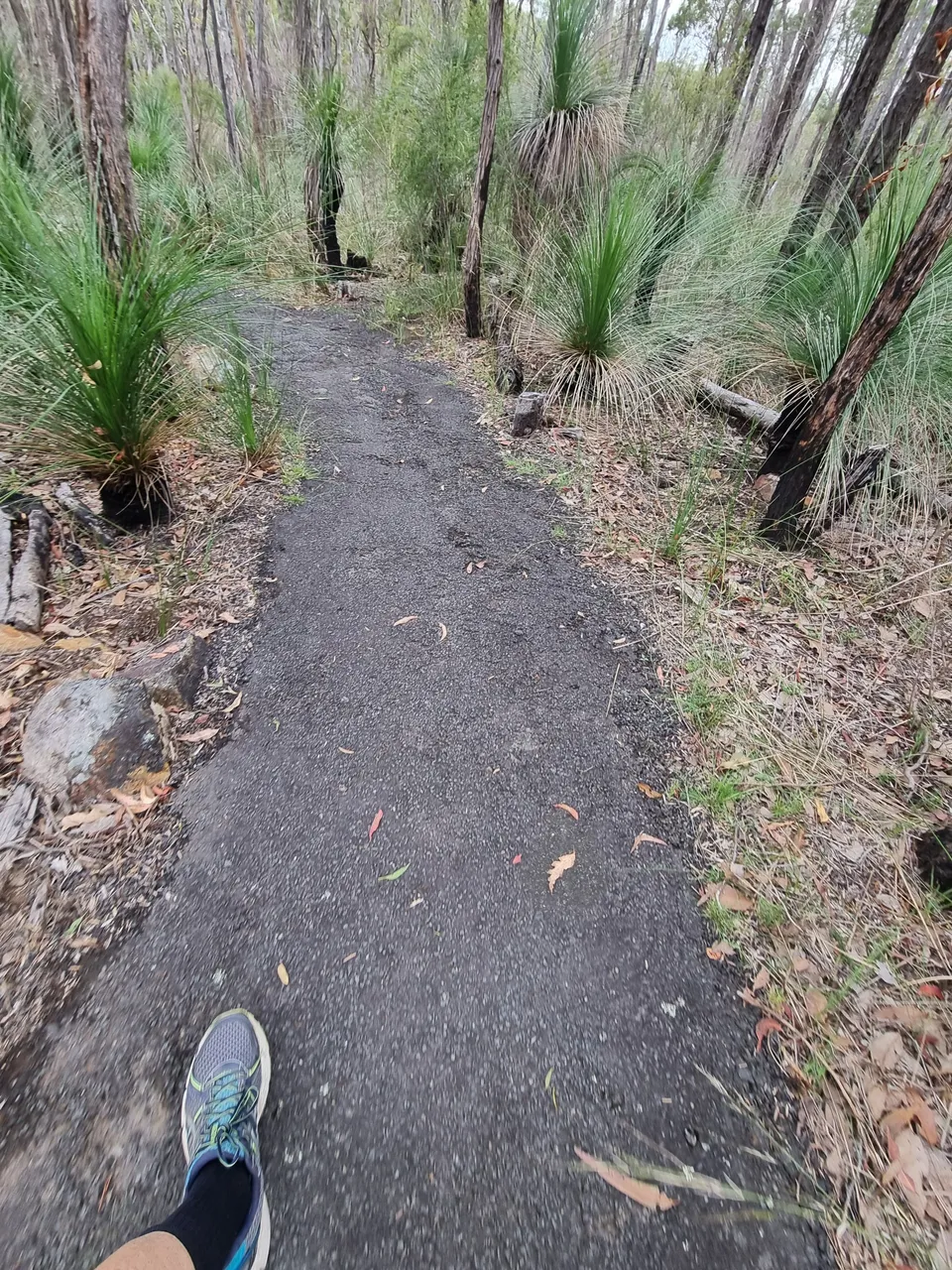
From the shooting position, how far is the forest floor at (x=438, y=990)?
1.06 meters

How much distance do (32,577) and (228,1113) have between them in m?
1.86

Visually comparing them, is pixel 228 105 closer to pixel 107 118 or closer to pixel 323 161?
pixel 323 161

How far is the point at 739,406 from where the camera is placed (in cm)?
360

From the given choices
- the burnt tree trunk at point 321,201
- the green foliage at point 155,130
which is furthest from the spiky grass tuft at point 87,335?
the burnt tree trunk at point 321,201

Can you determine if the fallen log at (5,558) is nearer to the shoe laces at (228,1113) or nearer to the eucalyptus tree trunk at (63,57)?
the shoe laces at (228,1113)

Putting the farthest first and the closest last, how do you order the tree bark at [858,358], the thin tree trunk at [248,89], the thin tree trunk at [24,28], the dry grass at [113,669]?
the thin tree trunk at [248,89]
the thin tree trunk at [24,28]
the tree bark at [858,358]
the dry grass at [113,669]

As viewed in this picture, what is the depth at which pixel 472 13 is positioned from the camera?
15.8 ft

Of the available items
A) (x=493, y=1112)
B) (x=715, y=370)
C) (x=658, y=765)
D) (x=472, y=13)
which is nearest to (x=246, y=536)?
(x=658, y=765)

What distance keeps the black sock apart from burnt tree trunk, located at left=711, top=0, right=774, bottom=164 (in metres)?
7.21

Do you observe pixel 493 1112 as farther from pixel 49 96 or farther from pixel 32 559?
pixel 49 96

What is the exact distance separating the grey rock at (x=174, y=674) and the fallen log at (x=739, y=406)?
10.8ft

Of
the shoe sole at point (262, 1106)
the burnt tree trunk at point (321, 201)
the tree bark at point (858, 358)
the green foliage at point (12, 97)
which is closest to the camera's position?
the shoe sole at point (262, 1106)

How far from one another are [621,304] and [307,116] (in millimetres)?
4519

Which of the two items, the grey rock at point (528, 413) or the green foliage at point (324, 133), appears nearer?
the grey rock at point (528, 413)
